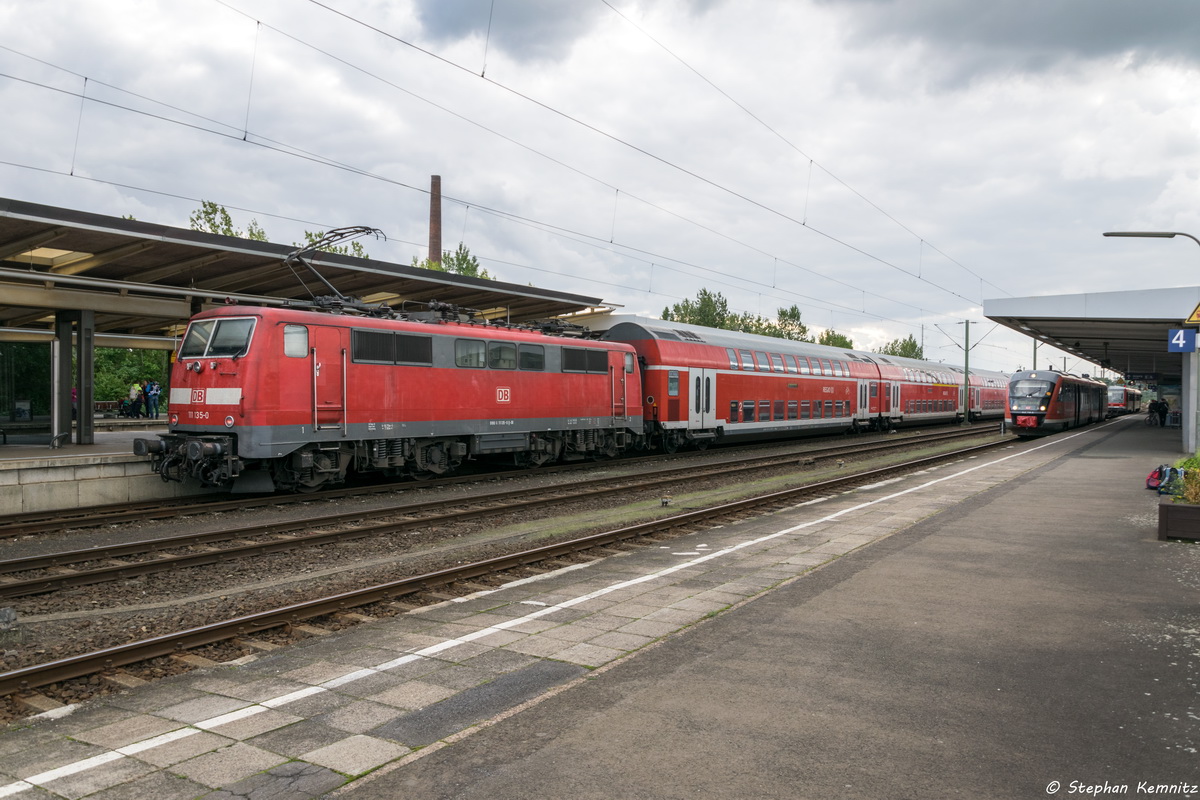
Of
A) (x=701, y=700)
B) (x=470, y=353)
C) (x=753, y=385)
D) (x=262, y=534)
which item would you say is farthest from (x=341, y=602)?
(x=753, y=385)

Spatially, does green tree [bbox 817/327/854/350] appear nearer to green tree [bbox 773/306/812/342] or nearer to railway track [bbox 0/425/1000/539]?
green tree [bbox 773/306/812/342]

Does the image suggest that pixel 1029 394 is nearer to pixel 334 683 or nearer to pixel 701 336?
pixel 701 336

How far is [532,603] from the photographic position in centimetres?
804

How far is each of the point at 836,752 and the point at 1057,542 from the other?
27.6 ft

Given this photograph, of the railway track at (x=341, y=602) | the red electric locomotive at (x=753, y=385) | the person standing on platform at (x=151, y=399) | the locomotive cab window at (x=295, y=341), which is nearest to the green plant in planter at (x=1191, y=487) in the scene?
the railway track at (x=341, y=602)

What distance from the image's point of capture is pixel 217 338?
14.6 metres

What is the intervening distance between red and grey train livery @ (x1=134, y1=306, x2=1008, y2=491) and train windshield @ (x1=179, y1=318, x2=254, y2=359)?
30 mm

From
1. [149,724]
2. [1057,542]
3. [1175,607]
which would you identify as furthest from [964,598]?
[149,724]

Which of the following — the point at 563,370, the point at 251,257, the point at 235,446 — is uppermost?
the point at 251,257

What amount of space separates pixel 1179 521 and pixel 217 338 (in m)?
15.7

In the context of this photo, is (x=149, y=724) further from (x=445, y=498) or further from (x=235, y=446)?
(x=445, y=498)

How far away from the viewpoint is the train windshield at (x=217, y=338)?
14.3 metres

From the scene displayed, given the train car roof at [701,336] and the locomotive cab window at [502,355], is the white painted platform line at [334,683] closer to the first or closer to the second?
the locomotive cab window at [502,355]

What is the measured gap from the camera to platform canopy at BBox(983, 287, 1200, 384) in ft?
78.8
